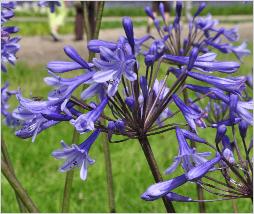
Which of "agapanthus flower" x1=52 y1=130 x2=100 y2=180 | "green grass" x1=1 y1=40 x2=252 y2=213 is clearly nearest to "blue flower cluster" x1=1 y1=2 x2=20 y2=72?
"green grass" x1=1 y1=40 x2=252 y2=213

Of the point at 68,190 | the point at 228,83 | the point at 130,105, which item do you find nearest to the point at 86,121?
the point at 130,105

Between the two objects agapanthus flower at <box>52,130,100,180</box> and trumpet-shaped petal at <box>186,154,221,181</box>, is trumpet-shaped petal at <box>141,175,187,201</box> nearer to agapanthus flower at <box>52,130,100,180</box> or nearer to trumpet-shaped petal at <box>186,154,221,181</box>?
trumpet-shaped petal at <box>186,154,221,181</box>

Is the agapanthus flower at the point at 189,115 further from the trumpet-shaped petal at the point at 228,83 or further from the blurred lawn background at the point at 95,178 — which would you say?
the blurred lawn background at the point at 95,178

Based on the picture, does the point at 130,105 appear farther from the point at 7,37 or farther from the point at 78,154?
the point at 7,37

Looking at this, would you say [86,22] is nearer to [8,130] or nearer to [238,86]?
[238,86]

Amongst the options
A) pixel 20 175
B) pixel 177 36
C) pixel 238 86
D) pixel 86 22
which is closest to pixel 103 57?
pixel 238 86

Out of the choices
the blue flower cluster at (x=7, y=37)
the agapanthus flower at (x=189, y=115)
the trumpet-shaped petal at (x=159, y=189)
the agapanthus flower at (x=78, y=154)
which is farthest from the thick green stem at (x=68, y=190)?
the trumpet-shaped petal at (x=159, y=189)
